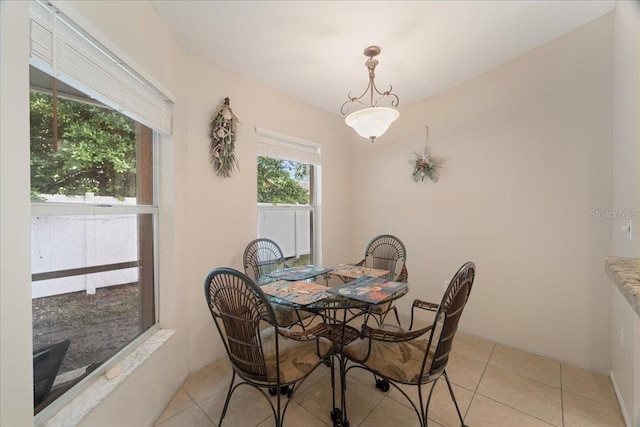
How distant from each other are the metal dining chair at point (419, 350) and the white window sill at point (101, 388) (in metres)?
1.23

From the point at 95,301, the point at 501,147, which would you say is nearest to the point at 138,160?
the point at 95,301

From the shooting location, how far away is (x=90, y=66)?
1217 millimetres

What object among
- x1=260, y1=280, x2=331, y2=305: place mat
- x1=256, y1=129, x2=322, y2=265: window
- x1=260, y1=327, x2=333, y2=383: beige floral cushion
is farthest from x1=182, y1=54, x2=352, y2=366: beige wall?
x1=260, y1=327, x2=333, y2=383: beige floral cushion

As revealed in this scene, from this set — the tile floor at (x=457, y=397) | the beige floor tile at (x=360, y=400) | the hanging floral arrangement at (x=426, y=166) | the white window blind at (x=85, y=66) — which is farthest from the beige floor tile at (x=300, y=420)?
the hanging floral arrangement at (x=426, y=166)

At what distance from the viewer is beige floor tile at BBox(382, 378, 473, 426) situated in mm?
1646

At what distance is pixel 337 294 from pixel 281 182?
5.84ft

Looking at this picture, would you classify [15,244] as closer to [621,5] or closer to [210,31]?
[210,31]

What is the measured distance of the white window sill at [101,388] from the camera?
1.07 metres

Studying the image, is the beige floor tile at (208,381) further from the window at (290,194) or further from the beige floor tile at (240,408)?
the window at (290,194)

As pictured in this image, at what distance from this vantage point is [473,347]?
2529mm

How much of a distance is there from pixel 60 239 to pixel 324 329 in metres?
1.40

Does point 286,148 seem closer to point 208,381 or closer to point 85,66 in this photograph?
point 85,66

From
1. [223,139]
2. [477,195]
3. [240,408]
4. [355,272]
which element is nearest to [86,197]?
[223,139]

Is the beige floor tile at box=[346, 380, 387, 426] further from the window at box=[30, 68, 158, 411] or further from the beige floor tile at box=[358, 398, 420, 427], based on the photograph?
the window at box=[30, 68, 158, 411]
